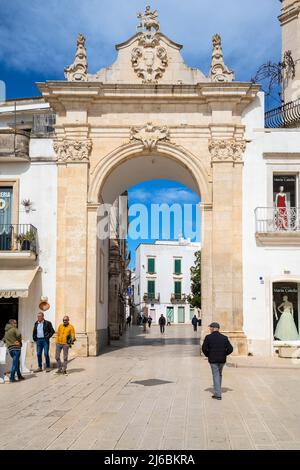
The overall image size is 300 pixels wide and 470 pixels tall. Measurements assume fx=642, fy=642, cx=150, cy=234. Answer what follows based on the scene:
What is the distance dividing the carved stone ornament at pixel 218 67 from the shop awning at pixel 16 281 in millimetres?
8801

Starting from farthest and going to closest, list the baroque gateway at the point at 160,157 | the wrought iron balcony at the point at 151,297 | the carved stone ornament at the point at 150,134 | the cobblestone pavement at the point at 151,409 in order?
the wrought iron balcony at the point at 151,297 < the carved stone ornament at the point at 150,134 < the baroque gateway at the point at 160,157 < the cobblestone pavement at the point at 151,409

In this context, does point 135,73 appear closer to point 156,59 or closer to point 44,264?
point 156,59

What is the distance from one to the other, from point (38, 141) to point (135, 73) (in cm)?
408

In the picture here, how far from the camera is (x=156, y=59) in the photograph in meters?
22.2

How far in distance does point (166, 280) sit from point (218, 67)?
171ft

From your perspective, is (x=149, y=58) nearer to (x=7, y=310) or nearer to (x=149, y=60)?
(x=149, y=60)

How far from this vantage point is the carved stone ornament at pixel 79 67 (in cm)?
2180

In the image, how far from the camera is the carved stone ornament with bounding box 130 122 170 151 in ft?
71.7

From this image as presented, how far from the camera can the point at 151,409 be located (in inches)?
412

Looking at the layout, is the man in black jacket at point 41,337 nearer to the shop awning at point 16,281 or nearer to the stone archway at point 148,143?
the shop awning at point 16,281

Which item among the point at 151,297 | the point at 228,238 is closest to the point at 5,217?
the point at 228,238

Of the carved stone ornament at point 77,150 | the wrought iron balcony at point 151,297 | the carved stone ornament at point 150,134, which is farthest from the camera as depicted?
the wrought iron balcony at point 151,297

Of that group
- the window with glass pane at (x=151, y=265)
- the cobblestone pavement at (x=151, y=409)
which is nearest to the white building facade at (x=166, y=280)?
the window with glass pane at (x=151, y=265)
